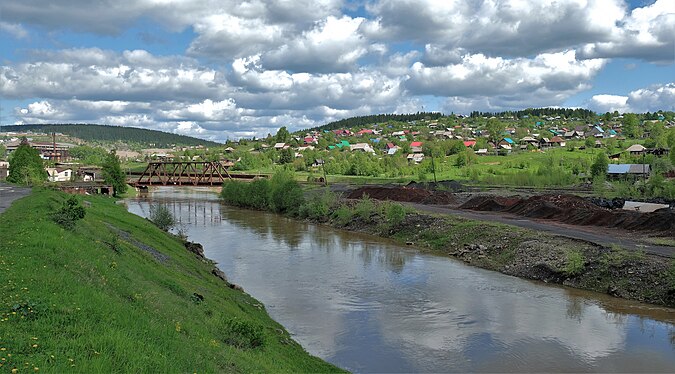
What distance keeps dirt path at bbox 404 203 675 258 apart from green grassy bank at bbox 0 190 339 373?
105 feet

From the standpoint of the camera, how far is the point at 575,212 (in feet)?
204

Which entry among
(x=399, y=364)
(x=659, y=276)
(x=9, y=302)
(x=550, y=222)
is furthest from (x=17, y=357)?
(x=550, y=222)

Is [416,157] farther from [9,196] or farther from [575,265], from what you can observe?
[9,196]

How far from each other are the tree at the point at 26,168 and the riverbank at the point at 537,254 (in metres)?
51.3

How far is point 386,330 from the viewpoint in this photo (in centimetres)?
2658

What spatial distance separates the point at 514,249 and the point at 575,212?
2082 cm

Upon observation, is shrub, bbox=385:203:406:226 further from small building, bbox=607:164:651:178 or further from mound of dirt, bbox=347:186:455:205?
small building, bbox=607:164:651:178

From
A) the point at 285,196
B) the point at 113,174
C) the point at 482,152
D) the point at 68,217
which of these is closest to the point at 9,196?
the point at 68,217

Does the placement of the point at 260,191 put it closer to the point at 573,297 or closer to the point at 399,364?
the point at 573,297

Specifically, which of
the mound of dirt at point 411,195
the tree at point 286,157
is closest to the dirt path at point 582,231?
the mound of dirt at point 411,195

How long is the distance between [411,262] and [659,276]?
60.3 ft

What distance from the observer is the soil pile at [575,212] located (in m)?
51.6

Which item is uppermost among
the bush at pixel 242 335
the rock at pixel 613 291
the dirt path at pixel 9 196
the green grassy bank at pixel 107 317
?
the dirt path at pixel 9 196

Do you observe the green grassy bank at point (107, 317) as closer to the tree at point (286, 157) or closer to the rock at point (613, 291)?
the rock at point (613, 291)
